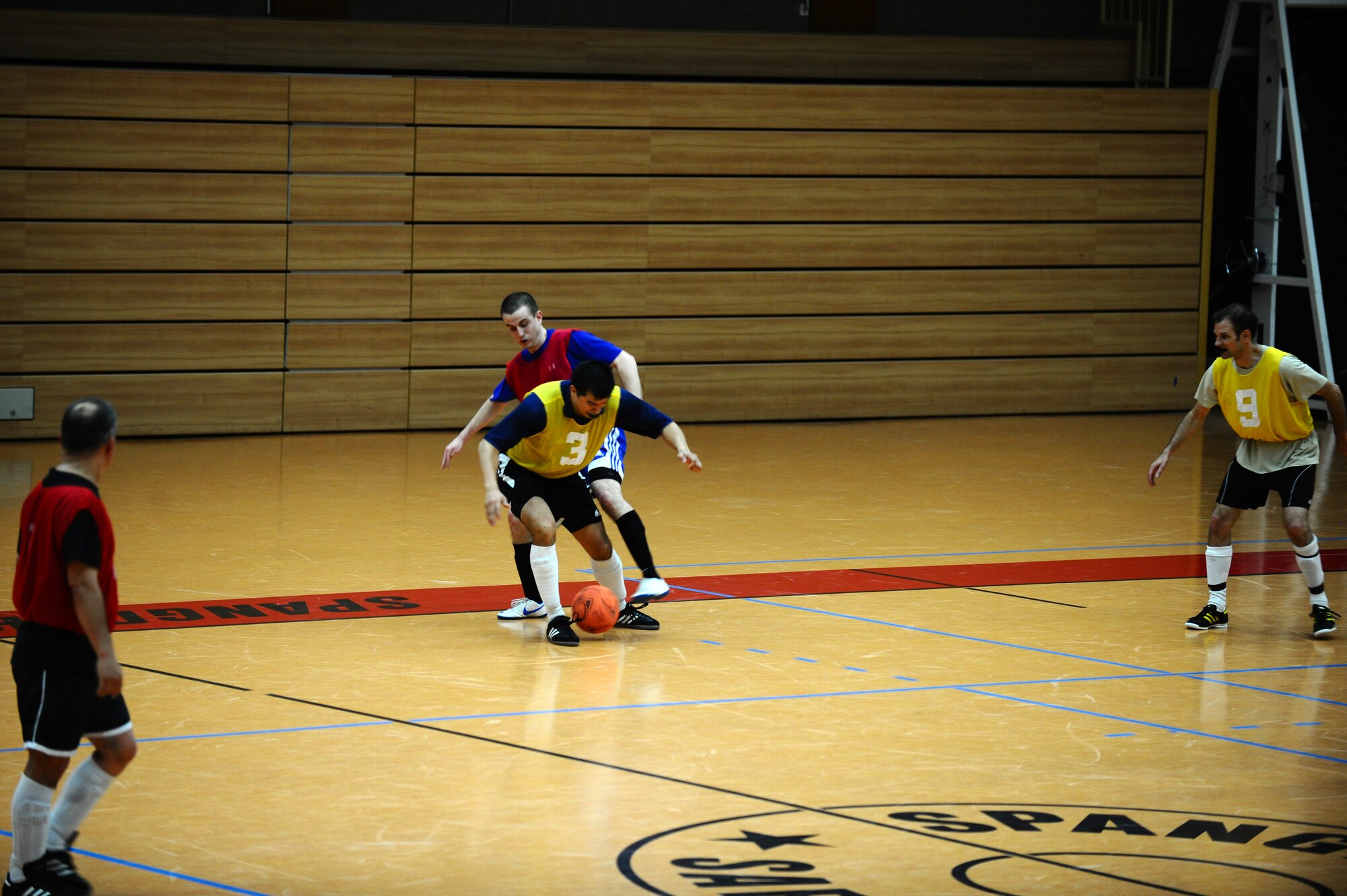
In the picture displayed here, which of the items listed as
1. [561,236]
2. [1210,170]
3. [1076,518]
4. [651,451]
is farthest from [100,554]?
[1210,170]

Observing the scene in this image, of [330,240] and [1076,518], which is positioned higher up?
[330,240]

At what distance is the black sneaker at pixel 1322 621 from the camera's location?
26.0 feet

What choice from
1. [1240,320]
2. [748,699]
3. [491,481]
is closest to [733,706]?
[748,699]

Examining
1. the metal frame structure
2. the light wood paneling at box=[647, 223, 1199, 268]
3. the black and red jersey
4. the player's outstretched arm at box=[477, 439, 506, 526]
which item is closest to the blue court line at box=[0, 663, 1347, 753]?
the player's outstretched arm at box=[477, 439, 506, 526]

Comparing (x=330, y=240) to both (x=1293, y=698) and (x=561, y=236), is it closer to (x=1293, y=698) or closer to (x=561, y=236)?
(x=561, y=236)

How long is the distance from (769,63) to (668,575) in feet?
27.4

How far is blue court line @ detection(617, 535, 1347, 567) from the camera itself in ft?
31.1

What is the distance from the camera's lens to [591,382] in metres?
7.00

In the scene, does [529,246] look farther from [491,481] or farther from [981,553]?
[491,481]

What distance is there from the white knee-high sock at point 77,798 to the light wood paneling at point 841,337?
10.8 meters

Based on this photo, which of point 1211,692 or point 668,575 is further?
point 668,575

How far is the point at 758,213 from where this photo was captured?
16125mm

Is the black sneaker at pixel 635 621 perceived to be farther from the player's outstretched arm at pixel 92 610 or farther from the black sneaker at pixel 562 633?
the player's outstretched arm at pixel 92 610

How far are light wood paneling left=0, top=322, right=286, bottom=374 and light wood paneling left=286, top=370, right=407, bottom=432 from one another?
0.29m
